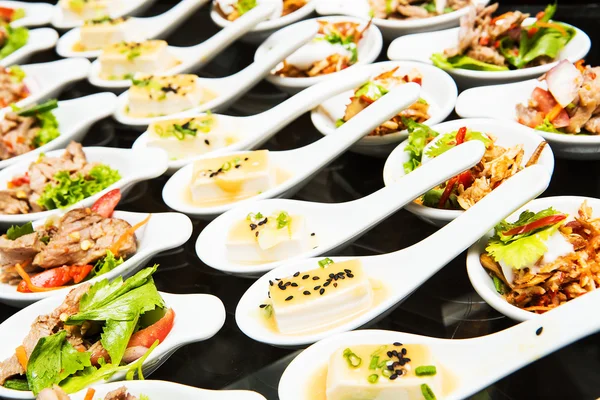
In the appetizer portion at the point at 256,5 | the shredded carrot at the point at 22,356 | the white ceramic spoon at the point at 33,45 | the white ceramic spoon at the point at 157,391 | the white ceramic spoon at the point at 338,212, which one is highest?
the appetizer portion at the point at 256,5

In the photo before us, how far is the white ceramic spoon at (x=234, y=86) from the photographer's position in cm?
363

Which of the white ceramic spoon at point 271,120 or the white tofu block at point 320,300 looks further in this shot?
the white ceramic spoon at point 271,120

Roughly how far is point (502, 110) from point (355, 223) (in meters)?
1.12

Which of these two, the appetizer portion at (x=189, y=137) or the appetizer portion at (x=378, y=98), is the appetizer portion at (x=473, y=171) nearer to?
the appetizer portion at (x=378, y=98)

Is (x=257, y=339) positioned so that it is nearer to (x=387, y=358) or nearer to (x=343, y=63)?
(x=387, y=358)

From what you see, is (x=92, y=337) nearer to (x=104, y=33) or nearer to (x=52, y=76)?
(x=52, y=76)

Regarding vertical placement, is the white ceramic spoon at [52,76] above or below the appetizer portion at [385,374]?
above

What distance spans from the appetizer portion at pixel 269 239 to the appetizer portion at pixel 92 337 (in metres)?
0.37

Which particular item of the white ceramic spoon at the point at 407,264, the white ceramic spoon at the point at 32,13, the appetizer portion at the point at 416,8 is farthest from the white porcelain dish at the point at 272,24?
the white ceramic spoon at the point at 407,264

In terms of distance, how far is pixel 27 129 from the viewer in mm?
3812

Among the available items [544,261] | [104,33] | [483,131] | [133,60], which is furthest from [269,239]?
[104,33]

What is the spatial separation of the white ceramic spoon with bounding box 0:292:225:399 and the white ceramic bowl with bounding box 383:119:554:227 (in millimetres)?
940

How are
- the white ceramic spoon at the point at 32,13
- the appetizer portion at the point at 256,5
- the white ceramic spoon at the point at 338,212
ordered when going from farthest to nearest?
the white ceramic spoon at the point at 32,13
the appetizer portion at the point at 256,5
the white ceramic spoon at the point at 338,212

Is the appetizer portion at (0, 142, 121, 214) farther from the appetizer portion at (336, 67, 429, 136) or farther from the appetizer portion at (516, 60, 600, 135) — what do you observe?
the appetizer portion at (516, 60, 600, 135)
